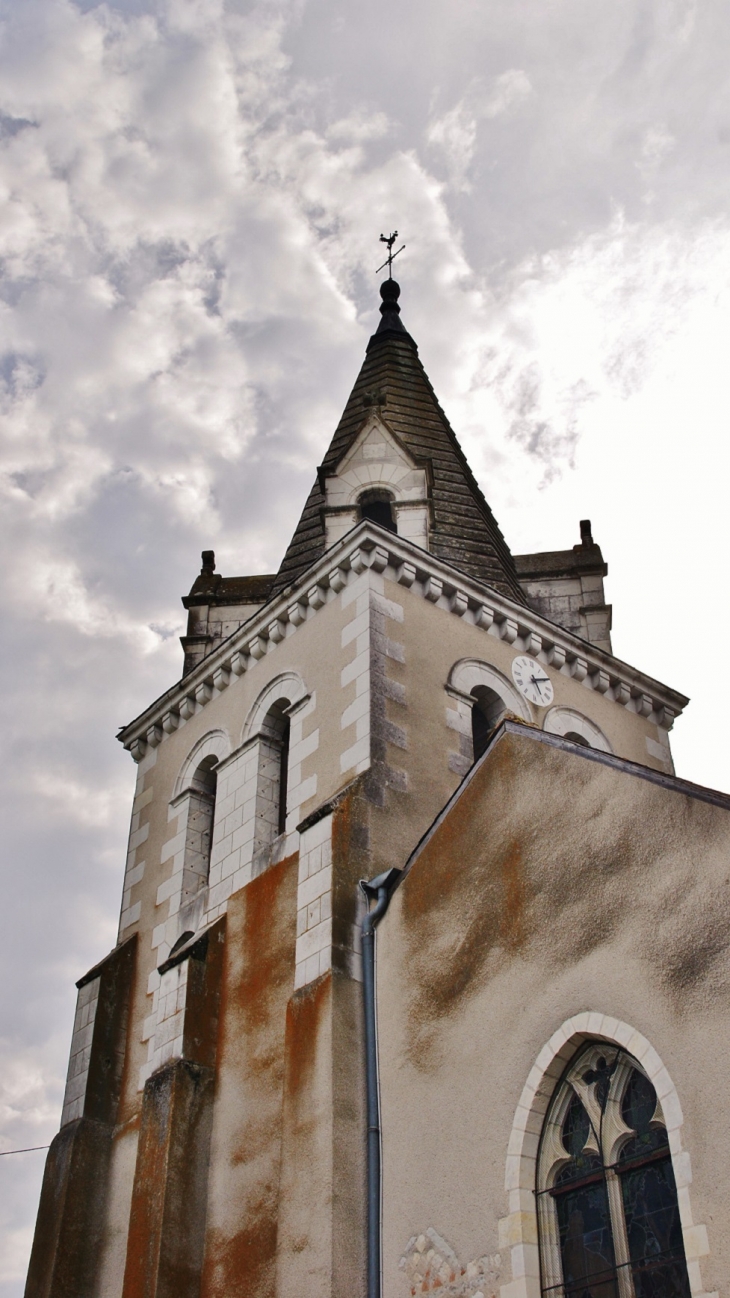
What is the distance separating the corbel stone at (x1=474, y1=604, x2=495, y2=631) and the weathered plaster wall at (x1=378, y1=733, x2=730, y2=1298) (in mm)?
4482

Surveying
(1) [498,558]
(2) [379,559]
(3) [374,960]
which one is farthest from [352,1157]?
(1) [498,558]

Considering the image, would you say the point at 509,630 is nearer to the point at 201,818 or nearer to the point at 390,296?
the point at 201,818

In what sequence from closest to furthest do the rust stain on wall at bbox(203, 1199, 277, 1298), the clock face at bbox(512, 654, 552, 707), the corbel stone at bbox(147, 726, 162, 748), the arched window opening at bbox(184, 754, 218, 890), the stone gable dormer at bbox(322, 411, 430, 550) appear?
1. the rust stain on wall at bbox(203, 1199, 277, 1298)
2. the arched window opening at bbox(184, 754, 218, 890)
3. the clock face at bbox(512, 654, 552, 707)
4. the corbel stone at bbox(147, 726, 162, 748)
5. the stone gable dormer at bbox(322, 411, 430, 550)

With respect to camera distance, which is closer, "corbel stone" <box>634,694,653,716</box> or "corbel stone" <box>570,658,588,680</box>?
"corbel stone" <box>570,658,588,680</box>

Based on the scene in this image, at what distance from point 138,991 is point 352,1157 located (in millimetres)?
4739

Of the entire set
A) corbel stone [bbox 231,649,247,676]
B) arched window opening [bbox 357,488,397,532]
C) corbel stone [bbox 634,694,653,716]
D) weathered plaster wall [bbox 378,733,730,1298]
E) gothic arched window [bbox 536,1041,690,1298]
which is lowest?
gothic arched window [bbox 536,1041,690,1298]

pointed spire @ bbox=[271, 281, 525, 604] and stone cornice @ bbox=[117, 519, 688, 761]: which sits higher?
pointed spire @ bbox=[271, 281, 525, 604]

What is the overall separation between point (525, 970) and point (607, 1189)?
141 cm

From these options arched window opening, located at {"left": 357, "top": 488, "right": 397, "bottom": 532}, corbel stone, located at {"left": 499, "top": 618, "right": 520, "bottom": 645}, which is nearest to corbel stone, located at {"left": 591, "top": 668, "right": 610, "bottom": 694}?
corbel stone, located at {"left": 499, "top": 618, "right": 520, "bottom": 645}

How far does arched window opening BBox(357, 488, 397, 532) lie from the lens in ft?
52.3

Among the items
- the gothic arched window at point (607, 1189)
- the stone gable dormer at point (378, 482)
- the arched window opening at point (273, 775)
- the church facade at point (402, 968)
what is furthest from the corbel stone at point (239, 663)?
the gothic arched window at point (607, 1189)

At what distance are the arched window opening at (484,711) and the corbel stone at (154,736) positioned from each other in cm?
409

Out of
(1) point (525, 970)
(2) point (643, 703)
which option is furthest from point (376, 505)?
(1) point (525, 970)

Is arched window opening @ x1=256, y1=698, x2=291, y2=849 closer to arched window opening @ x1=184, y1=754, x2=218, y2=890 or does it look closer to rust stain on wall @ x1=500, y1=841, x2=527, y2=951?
arched window opening @ x1=184, y1=754, x2=218, y2=890
